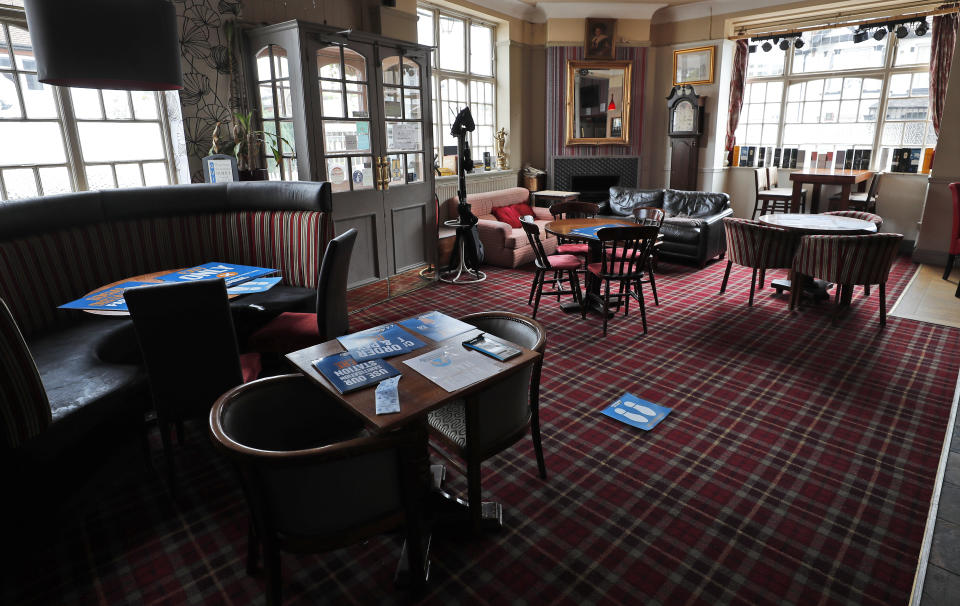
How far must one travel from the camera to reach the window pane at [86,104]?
3.85 m

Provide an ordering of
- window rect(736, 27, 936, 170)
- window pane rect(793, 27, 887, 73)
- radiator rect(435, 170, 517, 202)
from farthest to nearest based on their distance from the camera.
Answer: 1. window pane rect(793, 27, 887, 73)
2. window rect(736, 27, 936, 170)
3. radiator rect(435, 170, 517, 202)

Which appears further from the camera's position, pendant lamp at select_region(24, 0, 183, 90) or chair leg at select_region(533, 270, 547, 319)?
chair leg at select_region(533, 270, 547, 319)

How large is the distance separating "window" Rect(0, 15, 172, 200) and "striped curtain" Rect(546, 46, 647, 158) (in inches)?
214

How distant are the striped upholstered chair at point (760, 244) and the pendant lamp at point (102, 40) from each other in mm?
4455

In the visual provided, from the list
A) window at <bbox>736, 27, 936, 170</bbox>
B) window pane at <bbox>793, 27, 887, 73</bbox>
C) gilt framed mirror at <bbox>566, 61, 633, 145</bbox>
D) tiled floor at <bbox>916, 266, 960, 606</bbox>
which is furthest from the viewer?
gilt framed mirror at <bbox>566, 61, 633, 145</bbox>

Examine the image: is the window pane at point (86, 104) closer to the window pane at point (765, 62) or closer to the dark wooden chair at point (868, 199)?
the dark wooden chair at point (868, 199)

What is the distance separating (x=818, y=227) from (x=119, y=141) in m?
5.67

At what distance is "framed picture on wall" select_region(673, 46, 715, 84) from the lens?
796 centimetres

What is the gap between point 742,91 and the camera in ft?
27.2

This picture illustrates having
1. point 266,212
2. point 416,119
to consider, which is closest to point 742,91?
point 416,119

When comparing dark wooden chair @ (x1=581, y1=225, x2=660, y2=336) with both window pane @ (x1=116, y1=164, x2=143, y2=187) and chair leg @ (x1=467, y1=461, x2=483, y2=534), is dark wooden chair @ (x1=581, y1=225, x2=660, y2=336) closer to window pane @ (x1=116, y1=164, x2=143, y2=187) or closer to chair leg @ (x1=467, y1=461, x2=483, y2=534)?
chair leg @ (x1=467, y1=461, x2=483, y2=534)

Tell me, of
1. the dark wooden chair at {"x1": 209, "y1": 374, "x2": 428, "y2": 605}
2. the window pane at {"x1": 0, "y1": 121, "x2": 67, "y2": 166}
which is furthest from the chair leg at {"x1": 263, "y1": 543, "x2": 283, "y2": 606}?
the window pane at {"x1": 0, "y1": 121, "x2": 67, "y2": 166}

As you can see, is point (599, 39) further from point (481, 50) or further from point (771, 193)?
point (771, 193)

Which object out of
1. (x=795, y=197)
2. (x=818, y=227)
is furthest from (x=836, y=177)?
(x=818, y=227)
